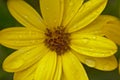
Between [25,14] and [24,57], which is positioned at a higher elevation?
[25,14]

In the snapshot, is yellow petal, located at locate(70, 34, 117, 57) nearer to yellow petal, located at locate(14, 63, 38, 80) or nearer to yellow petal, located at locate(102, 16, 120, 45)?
yellow petal, located at locate(102, 16, 120, 45)

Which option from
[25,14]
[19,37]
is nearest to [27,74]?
[19,37]

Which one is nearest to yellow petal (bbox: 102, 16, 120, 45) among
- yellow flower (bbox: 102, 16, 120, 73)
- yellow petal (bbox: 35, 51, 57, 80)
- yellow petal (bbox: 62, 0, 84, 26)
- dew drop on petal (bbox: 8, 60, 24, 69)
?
yellow flower (bbox: 102, 16, 120, 73)

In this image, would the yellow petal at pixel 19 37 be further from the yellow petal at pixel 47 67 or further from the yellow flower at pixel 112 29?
the yellow flower at pixel 112 29

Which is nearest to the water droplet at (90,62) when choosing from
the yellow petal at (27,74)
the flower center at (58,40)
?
the flower center at (58,40)

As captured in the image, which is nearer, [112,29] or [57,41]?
[112,29]

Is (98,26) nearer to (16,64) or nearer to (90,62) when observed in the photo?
(90,62)
